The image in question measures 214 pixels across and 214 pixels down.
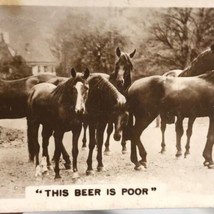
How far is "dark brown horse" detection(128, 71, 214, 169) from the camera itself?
78 centimetres

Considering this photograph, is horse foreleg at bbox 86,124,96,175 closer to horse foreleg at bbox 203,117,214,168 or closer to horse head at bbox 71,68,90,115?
horse head at bbox 71,68,90,115

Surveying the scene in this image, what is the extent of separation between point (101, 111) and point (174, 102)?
5.4 inches

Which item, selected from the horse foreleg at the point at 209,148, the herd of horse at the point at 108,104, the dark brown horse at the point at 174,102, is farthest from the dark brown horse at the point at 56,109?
the horse foreleg at the point at 209,148

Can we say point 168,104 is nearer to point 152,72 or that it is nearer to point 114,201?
point 152,72

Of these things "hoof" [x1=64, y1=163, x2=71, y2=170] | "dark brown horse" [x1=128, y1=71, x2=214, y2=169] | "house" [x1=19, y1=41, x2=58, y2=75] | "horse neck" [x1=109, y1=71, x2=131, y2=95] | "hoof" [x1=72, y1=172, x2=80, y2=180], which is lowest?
"hoof" [x1=72, y1=172, x2=80, y2=180]

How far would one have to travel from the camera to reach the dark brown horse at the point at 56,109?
757 millimetres

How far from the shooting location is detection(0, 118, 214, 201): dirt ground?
0.75 meters

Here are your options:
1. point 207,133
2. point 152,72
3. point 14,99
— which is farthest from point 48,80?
point 207,133

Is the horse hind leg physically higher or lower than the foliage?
lower

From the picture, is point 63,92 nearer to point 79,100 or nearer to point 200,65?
point 79,100

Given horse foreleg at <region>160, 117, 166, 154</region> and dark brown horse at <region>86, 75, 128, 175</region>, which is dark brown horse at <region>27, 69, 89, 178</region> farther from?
horse foreleg at <region>160, 117, 166, 154</region>

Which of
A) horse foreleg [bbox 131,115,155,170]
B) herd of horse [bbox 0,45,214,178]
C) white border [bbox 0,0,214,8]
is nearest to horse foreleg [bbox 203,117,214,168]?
herd of horse [bbox 0,45,214,178]

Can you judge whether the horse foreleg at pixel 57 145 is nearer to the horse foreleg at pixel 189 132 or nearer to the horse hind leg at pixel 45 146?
the horse hind leg at pixel 45 146

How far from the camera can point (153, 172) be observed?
2.57ft
